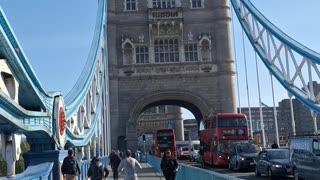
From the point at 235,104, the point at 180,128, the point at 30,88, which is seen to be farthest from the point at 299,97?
the point at 180,128

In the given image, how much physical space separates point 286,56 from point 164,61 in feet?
54.6

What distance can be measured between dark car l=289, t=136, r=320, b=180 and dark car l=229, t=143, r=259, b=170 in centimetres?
540

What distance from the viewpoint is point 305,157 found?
51.9 feet

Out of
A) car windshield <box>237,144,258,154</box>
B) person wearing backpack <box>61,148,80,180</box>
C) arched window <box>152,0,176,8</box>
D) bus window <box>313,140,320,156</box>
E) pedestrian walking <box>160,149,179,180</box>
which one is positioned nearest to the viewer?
person wearing backpack <box>61,148,80,180</box>

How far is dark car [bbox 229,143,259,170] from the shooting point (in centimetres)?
2275

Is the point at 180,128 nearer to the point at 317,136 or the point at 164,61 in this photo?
the point at 164,61

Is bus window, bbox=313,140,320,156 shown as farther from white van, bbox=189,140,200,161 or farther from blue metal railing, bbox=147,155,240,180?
white van, bbox=189,140,200,161

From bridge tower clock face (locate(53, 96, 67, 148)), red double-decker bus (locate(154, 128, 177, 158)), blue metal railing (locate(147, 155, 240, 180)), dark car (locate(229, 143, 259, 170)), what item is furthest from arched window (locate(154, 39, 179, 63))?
blue metal railing (locate(147, 155, 240, 180))

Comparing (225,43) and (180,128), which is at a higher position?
(225,43)

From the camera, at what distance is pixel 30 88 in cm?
1180

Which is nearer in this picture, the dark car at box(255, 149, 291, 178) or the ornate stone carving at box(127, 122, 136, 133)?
the dark car at box(255, 149, 291, 178)

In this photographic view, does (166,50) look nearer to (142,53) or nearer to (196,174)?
(142,53)

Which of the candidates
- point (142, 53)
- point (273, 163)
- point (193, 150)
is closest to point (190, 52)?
point (142, 53)

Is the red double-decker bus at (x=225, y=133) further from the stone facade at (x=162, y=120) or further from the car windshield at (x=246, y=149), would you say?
the stone facade at (x=162, y=120)
